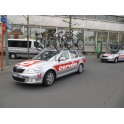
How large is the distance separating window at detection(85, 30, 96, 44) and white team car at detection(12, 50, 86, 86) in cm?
1448

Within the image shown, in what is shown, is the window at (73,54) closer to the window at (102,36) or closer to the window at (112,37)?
the window at (102,36)

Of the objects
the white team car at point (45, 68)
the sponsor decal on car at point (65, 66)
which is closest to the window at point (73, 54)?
the white team car at point (45, 68)

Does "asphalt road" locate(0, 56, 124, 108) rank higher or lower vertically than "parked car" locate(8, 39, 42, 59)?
lower

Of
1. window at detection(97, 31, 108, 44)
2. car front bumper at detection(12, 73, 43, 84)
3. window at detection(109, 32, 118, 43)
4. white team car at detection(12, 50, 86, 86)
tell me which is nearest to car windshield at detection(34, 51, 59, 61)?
white team car at detection(12, 50, 86, 86)

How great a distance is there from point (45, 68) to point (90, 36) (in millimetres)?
17353

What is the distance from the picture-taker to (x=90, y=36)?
70.3ft

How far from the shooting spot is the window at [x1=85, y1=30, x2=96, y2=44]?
68.9ft

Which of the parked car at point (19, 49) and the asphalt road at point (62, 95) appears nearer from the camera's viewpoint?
the asphalt road at point (62, 95)

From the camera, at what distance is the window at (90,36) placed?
21016 millimetres

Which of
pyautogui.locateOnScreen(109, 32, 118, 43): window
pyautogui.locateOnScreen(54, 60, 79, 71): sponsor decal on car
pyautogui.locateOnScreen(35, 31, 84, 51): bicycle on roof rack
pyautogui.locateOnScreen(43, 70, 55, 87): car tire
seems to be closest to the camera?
pyautogui.locateOnScreen(43, 70, 55, 87): car tire

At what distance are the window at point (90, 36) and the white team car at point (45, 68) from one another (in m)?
14.5

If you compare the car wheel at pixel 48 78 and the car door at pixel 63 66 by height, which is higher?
the car door at pixel 63 66

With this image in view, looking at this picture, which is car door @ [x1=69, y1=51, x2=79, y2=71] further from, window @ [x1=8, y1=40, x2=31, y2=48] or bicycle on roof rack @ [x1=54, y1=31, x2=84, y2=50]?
window @ [x1=8, y1=40, x2=31, y2=48]

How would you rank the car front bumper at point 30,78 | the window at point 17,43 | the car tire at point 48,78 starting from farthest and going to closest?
the window at point 17,43, the car tire at point 48,78, the car front bumper at point 30,78
